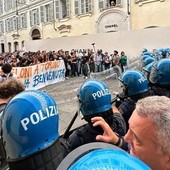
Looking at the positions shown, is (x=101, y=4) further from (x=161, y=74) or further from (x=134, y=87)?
(x=134, y=87)

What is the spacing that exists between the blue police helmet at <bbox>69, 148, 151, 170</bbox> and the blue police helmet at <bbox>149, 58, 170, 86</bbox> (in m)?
2.92

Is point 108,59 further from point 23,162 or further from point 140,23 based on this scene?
point 23,162

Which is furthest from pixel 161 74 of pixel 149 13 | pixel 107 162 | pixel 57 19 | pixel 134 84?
pixel 57 19

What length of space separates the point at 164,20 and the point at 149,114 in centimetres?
1869

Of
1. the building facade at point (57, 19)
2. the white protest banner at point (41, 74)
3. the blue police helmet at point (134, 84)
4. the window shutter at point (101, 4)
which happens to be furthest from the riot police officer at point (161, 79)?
the window shutter at point (101, 4)

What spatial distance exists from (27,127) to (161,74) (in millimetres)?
2746

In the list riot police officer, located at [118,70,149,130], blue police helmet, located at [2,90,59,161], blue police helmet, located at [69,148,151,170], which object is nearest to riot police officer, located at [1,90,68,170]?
blue police helmet, located at [2,90,59,161]

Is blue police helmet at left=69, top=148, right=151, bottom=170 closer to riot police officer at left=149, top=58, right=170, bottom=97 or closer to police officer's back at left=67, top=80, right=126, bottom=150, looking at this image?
police officer's back at left=67, top=80, right=126, bottom=150

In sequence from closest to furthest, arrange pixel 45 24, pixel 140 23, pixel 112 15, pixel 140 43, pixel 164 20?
pixel 140 43 → pixel 164 20 → pixel 140 23 → pixel 112 15 → pixel 45 24

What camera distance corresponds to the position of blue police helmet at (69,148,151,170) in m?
0.66

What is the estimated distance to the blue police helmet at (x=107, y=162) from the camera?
0.66m

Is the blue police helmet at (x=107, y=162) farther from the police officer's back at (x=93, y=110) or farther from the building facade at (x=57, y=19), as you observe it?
the building facade at (x=57, y=19)

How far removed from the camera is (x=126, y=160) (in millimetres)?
691

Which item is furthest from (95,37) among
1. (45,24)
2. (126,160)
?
(126,160)
